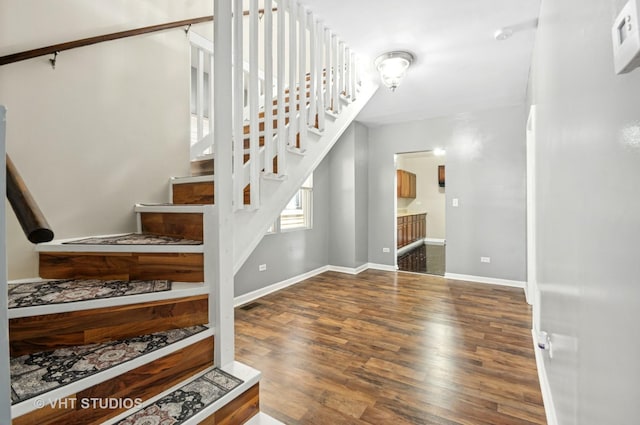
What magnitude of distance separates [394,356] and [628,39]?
2.17 meters

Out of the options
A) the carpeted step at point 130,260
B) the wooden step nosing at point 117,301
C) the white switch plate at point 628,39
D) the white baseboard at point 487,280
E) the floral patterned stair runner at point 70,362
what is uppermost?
the white switch plate at point 628,39

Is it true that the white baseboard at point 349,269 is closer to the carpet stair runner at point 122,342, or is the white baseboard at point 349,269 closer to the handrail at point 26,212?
the carpet stair runner at point 122,342

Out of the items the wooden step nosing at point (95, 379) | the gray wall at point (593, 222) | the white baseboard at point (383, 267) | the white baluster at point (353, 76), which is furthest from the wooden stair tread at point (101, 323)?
the white baseboard at point (383, 267)

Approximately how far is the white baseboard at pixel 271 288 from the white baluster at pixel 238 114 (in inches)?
69.8

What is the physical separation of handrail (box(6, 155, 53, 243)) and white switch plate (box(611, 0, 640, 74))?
1.19m

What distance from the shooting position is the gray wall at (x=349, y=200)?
472 centimetres

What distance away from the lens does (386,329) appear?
264cm

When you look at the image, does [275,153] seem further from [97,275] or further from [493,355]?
[493,355]

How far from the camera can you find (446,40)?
7.99 ft

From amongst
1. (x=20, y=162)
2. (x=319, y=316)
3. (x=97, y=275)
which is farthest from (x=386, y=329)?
(x=20, y=162)

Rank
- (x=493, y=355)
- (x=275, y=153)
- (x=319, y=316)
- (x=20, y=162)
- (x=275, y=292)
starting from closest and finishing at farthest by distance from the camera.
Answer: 1. (x=20, y=162)
2. (x=275, y=153)
3. (x=493, y=355)
4. (x=319, y=316)
5. (x=275, y=292)

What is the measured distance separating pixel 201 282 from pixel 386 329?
70.8 inches

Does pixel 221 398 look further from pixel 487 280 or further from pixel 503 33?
pixel 487 280

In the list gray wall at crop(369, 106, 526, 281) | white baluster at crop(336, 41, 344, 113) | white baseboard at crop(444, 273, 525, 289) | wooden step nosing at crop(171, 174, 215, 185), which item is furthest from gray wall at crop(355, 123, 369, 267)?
wooden step nosing at crop(171, 174, 215, 185)
